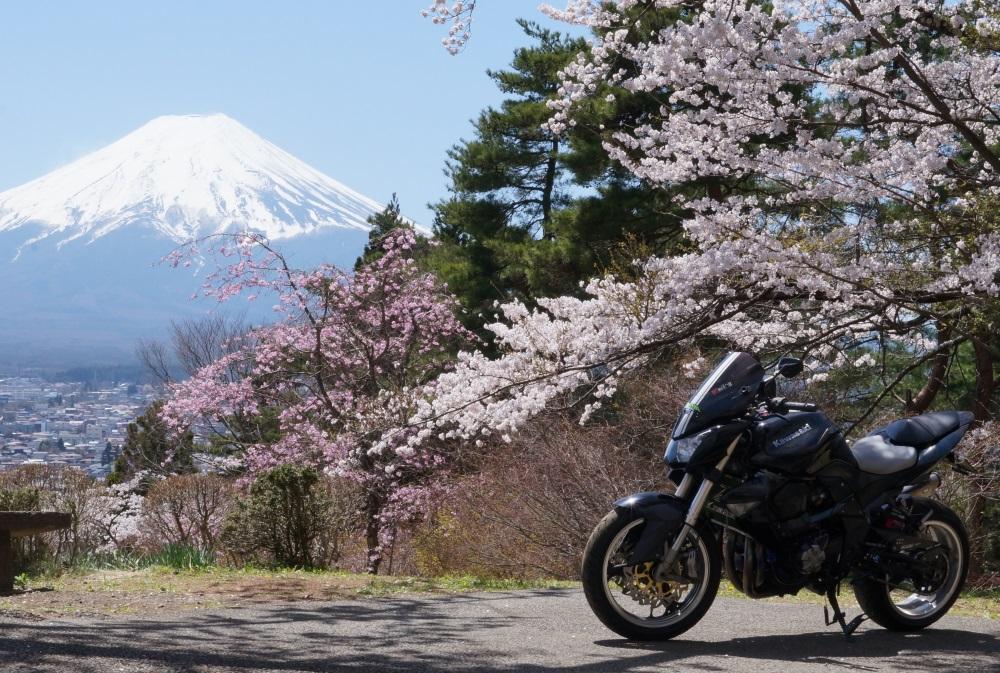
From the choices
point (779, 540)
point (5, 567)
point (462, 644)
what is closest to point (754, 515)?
point (779, 540)

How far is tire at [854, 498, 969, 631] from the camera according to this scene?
17.3 feet

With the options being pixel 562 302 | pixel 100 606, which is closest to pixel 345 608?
pixel 100 606

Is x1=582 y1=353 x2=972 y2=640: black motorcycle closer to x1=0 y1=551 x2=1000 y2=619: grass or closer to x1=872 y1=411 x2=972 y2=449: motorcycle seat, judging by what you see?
x1=872 y1=411 x2=972 y2=449: motorcycle seat

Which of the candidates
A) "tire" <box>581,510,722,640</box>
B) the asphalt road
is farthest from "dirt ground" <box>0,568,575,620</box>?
"tire" <box>581,510,722,640</box>

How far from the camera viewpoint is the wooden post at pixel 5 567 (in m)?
7.90

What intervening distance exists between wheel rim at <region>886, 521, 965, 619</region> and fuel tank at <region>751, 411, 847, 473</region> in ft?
2.79

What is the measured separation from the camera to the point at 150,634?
4.80 m

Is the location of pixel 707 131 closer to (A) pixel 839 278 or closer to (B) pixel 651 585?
(A) pixel 839 278

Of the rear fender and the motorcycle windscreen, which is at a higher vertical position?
the motorcycle windscreen

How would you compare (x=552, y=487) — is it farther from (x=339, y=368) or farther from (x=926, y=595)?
(x=926, y=595)

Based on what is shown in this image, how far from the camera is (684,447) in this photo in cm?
480

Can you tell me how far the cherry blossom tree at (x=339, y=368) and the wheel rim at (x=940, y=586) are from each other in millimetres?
10625

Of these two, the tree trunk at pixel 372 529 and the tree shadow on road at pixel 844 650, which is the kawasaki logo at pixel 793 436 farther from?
the tree trunk at pixel 372 529

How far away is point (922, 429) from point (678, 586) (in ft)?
4.53
